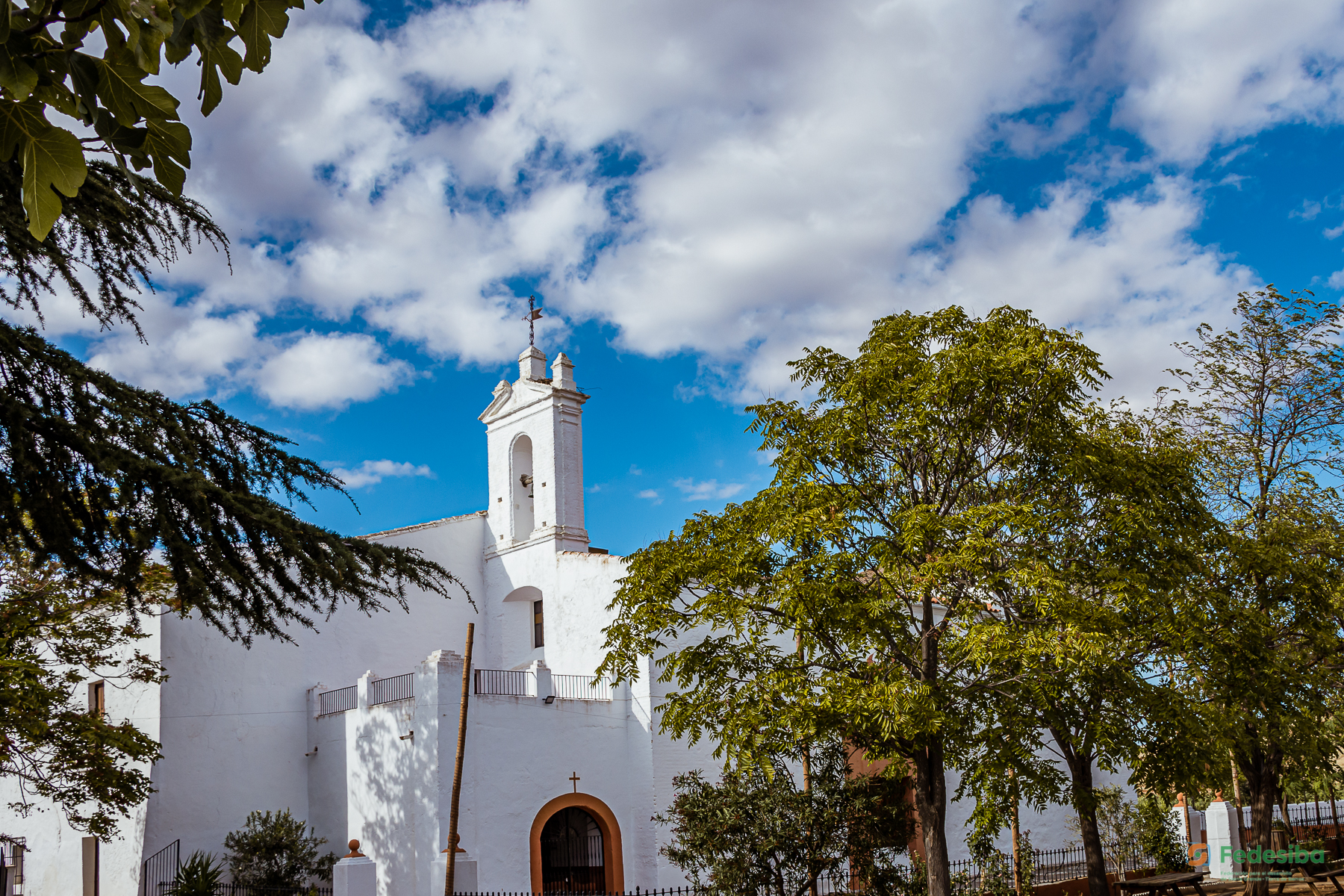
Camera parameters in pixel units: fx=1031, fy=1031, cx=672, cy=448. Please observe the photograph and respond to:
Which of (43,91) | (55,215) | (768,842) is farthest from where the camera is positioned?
(768,842)

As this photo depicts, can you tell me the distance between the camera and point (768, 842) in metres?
15.0

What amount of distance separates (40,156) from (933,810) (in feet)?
39.2

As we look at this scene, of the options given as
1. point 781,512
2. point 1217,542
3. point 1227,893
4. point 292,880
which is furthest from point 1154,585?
point 292,880

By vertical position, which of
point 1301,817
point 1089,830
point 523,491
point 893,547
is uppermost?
point 523,491

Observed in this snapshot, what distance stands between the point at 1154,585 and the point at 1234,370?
5.86 m

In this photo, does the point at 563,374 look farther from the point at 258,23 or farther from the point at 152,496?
the point at 258,23

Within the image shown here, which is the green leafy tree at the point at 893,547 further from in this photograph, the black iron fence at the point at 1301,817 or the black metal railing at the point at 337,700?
the black iron fence at the point at 1301,817

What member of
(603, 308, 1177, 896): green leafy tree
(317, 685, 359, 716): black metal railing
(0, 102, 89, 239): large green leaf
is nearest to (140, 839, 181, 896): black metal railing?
(317, 685, 359, 716): black metal railing

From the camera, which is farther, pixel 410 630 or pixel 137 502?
pixel 410 630

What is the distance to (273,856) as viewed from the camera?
18.8m

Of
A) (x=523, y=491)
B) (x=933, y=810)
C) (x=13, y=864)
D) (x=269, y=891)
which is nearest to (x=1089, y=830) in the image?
(x=933, y=810)

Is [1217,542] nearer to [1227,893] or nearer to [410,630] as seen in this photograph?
[1227,893]

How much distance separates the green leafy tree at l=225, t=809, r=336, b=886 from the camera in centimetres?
1861

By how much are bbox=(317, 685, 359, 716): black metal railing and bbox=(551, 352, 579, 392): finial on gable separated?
849 cm
